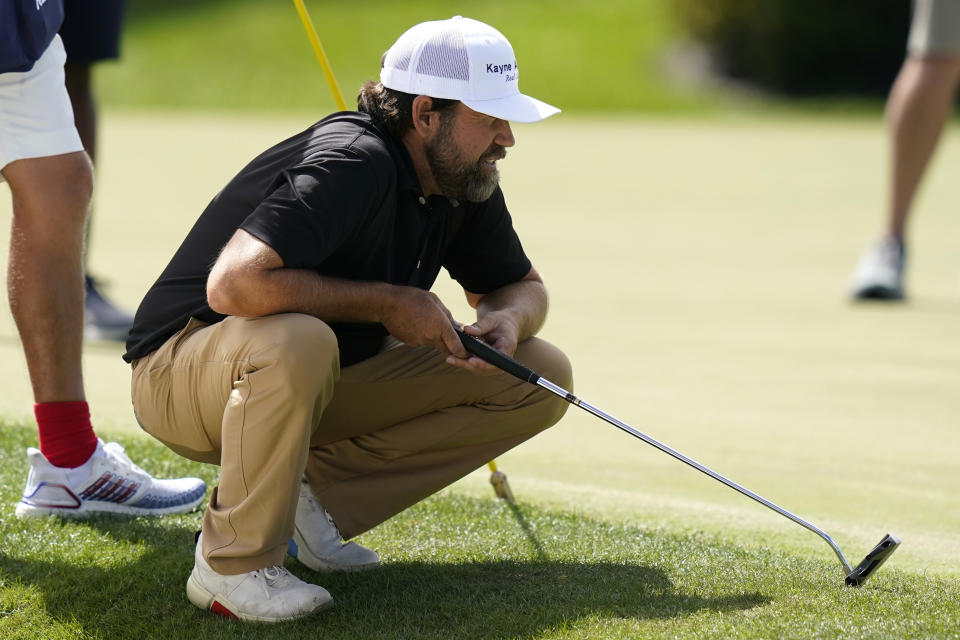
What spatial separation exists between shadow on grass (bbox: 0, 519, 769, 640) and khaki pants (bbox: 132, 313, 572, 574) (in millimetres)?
156

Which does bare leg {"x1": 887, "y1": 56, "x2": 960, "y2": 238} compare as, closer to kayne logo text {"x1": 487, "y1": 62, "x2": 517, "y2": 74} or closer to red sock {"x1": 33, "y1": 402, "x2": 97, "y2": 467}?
kayne logo text {"x1": 487, "y1": 62, "x2": 517, "y2": 74}

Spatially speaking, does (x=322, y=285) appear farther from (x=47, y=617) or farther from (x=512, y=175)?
(x=512, y=175)

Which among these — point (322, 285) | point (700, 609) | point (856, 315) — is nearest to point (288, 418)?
point (322, 285)

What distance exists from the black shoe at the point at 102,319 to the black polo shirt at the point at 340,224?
2300 millimetres

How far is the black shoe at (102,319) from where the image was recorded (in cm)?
535

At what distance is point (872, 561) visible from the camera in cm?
283

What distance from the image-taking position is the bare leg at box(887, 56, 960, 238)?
21.9 ft

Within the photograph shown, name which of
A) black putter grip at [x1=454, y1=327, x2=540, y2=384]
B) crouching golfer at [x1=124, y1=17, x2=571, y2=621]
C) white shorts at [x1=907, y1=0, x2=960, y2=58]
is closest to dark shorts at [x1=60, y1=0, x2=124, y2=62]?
crouching golfer at [x1=124, y1=17, x2=571, y2=621]

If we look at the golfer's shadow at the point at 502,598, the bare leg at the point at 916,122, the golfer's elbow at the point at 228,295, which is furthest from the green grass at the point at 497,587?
the bare leg at the point at 916,122

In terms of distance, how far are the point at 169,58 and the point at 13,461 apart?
1975cm

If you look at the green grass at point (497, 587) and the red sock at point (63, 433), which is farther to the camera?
the red sock at point (63, 433)

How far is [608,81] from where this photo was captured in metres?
21.3

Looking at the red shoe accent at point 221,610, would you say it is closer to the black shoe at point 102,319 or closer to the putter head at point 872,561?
the putter head at point 872,561

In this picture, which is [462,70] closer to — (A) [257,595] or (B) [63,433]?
(A) [257,595]
